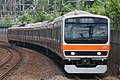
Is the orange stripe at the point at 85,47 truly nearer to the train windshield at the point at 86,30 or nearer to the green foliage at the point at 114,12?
the train windshield at the point at 86,30

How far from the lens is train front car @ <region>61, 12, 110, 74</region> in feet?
46.8

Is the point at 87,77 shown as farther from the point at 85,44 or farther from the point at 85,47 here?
the point at 85,44

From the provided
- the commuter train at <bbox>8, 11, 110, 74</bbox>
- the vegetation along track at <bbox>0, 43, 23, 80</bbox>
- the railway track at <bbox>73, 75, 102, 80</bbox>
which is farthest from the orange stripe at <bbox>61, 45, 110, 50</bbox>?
the vegetation along track at <bbox>0, 43, 23, 80</bbox>

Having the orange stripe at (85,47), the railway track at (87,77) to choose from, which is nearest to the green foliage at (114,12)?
the orange stripe at (85,47)

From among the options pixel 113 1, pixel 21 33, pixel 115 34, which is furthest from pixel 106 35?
pixel 21 33

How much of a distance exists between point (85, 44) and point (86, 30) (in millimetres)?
562

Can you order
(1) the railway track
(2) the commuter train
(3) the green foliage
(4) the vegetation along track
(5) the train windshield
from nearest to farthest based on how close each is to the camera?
(1) the railway track < (2) the commuter train < (5) the train windshield < (4) the vegetation along track < (3) the green foliage

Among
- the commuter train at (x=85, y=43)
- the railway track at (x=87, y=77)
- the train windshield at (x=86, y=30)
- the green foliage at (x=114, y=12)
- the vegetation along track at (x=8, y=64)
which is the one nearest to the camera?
the railway track at (x=87, y=77)

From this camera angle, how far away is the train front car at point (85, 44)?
1427 centimetres

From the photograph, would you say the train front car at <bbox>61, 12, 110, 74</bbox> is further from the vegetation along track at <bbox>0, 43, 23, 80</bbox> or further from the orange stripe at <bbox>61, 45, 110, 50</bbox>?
the vegetation along track at <bbox>0, 43, 23, 80</bbox>

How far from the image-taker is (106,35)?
47.3ft


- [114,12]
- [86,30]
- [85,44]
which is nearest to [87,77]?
[85,44]

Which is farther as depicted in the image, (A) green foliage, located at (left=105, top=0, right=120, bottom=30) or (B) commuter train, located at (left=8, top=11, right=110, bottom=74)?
(A) green foliage, located at (left=105, top=0, right=120, bottom=30)

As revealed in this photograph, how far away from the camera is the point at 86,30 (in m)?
14.4
